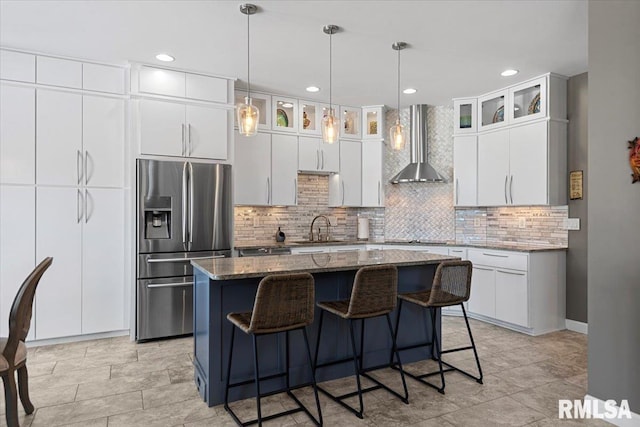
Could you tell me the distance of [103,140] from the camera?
13.6 feet

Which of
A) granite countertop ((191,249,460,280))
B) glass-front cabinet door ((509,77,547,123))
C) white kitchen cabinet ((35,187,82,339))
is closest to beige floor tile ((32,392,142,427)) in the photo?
granite countertop ((191,249,460,280))

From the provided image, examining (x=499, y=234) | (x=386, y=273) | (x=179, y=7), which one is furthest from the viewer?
(x=499, y=234)

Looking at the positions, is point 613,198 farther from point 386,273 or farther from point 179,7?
point 179,7

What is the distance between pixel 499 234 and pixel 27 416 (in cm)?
508

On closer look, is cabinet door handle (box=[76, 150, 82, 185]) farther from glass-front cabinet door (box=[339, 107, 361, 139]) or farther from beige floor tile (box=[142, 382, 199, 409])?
glass-front cabinet door (box=[339, 107, 361, 139])

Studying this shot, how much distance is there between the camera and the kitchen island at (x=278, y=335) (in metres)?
2.68

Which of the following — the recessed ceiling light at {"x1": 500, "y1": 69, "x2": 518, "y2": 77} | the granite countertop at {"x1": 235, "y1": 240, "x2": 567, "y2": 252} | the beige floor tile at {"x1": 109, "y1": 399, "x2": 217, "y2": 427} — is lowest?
the beige floor tile at {"x1": 109, "y1": 399, "x2": 217, "y2": 427}

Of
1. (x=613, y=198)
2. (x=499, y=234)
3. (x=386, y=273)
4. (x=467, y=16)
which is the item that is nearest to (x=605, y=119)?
(x=613, y=198)

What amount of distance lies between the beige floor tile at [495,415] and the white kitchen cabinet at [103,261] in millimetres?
3377

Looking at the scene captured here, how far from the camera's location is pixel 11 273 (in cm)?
379

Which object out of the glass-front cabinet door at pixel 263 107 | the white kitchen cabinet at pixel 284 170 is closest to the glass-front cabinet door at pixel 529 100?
the white kitchen cabinet at pixel 284 170

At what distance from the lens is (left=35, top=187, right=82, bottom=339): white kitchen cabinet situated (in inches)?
154

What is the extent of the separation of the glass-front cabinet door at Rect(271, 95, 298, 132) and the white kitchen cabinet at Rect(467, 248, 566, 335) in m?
2.88

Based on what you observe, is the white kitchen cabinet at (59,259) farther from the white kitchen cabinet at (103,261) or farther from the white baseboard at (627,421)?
the white baseboard at (627,421)
